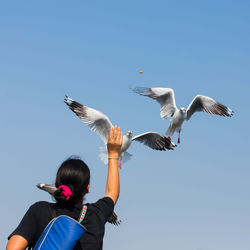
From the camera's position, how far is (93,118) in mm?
12250

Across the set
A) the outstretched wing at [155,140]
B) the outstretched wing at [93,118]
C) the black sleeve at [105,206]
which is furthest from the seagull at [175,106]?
the black sleeve at [105,206]

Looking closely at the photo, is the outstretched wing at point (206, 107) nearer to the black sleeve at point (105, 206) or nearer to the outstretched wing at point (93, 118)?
the outstretched wing at point (93, 118)

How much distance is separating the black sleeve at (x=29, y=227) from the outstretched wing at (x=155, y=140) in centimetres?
1033

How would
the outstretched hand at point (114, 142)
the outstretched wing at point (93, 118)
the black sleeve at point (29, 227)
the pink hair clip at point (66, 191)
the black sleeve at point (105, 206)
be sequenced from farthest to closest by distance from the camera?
the outstretched wing at point (93, 118), the outstretched hand at point (114, 142), the black sleeve at point (105, 206), the pink hair clip at point (66, 191), the black sleeve at point (29, 227)

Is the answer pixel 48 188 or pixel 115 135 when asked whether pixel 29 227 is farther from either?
pixel 115 135

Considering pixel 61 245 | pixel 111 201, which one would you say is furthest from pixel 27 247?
pixel 111 201

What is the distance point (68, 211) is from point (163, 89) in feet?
36.5

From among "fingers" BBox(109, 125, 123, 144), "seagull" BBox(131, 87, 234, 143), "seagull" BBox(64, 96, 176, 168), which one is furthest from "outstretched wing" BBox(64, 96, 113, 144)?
"fingers" BBox(109, 125, 123, 144)

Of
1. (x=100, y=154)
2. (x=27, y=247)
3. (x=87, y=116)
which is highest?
(x=87, y=116)

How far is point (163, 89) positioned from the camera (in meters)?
13.4

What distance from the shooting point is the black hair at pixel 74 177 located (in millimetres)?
2494

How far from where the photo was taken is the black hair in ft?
8.18

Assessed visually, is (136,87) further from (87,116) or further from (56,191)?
(56,191)

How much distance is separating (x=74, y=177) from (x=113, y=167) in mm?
411
